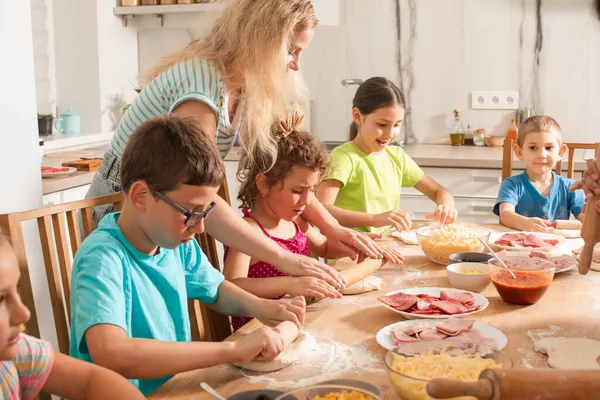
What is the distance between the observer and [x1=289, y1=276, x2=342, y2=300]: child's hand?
1523mm

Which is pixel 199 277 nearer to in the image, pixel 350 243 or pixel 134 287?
pixel 134 287

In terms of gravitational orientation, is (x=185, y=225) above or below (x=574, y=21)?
below

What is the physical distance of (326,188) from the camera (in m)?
2.50

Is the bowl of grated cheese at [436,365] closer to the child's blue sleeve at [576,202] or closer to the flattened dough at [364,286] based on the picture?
the flattened dough at [364,286]

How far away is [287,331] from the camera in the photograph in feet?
4.25

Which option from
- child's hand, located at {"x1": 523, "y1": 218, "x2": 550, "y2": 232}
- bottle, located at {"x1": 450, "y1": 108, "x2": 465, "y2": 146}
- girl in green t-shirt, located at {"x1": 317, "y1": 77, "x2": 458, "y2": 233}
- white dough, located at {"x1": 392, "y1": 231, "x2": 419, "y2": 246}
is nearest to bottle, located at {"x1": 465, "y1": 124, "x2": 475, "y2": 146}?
bottle, located at {"x1": 450, "y1": 108, "x2": 465, "y2": 146}

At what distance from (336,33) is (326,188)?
193 centimetres

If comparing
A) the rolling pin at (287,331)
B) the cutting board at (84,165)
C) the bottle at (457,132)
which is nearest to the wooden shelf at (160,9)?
the cutting board at (84,165)

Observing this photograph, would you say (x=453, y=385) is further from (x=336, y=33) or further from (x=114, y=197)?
(x=336, y=33)

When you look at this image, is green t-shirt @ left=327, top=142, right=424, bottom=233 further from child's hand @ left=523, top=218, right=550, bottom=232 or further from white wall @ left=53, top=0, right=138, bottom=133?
white wall @ left=53, top=0, right=138, bottom=133

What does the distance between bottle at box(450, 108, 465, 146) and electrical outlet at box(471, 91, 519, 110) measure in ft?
0.36

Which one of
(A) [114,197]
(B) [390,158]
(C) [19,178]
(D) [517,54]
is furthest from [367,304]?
(D) [517,54]

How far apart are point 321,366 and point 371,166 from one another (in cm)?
152

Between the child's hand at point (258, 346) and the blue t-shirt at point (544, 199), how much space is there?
160 cm
